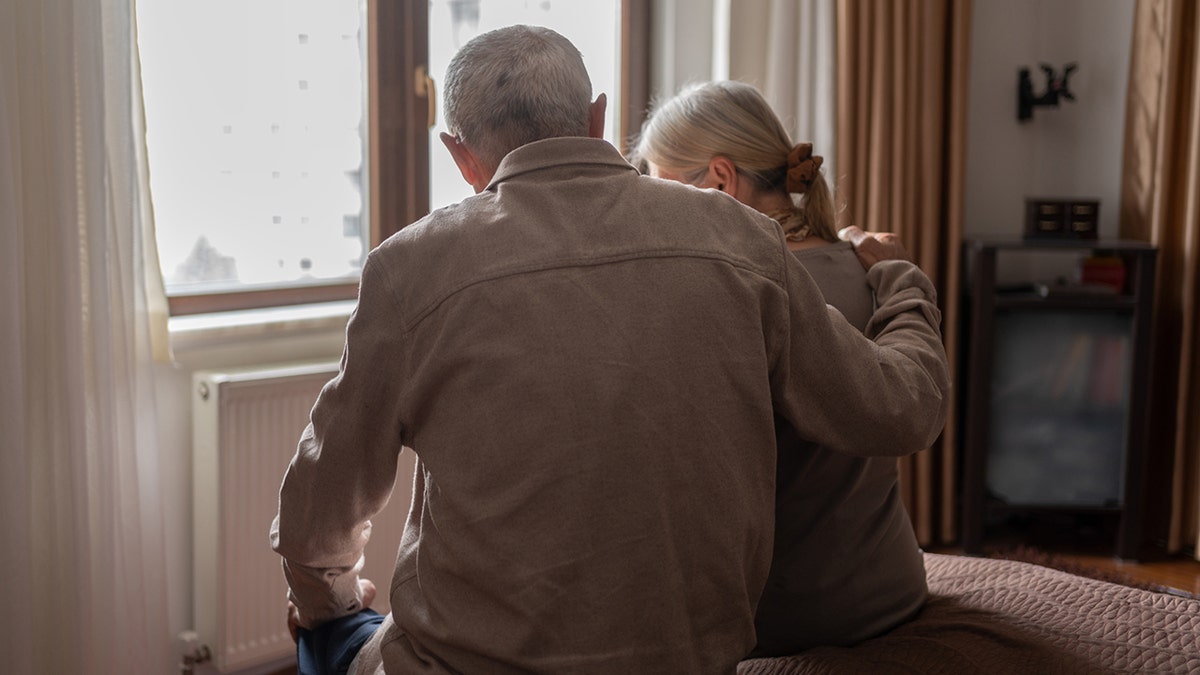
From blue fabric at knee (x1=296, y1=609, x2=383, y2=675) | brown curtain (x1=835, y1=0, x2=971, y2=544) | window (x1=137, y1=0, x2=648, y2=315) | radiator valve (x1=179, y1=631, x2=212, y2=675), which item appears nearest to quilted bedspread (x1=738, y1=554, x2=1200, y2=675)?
blue fabric at knee (x1=296, y1=609, x2=383, y2=675)

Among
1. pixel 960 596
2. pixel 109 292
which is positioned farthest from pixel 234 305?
pixel 960 596

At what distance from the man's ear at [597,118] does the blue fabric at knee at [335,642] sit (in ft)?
2.28

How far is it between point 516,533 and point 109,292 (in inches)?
50.1

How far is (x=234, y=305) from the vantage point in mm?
2590

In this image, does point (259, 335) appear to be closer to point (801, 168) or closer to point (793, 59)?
point (801, 168)

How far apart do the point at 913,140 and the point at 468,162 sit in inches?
97.6

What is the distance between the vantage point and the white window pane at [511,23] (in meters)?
2.87

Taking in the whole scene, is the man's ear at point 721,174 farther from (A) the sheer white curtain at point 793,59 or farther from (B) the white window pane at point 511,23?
(A) the sheer white curtain at point 793,59

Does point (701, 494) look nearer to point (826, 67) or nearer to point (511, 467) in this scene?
point (511, 467)

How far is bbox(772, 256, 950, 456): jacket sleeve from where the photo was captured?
1233 millimetres

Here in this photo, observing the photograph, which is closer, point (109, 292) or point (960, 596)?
point (960, 596)

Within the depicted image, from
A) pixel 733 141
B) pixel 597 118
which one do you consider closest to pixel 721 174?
pixel 733 141

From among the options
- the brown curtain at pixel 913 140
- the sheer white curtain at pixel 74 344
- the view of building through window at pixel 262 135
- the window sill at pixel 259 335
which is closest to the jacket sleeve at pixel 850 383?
the sheer white curtain at pixel 74 344

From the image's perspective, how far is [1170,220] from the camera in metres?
3.49
